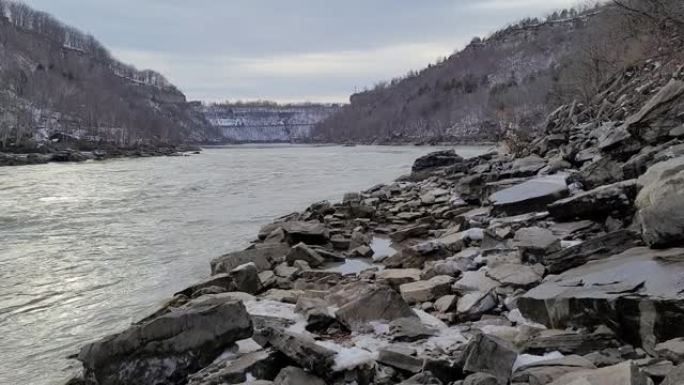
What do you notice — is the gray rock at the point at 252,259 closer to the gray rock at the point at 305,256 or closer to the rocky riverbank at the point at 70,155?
the gray rock at the point at 305,256

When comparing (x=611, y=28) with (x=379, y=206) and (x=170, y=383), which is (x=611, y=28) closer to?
(x=379, y=206)

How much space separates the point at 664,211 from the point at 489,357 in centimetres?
219

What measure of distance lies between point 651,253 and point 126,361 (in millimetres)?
4466

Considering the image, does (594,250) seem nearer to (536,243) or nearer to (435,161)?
(536,243)

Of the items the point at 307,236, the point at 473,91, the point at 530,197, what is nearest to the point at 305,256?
the point at 307,236

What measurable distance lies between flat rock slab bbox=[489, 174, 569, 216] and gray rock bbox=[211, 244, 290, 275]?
3.85m

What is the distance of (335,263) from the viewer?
9.79 meters

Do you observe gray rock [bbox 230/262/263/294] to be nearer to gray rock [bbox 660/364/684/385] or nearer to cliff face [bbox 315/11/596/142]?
gray rock [bbox 660/364/684/385]

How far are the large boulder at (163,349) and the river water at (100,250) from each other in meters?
1.44

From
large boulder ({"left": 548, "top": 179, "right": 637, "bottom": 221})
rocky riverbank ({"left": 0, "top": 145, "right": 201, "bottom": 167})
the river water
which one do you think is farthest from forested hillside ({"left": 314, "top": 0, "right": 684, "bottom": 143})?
large boulder ({"left": 548, "top": 179, "right": 637, "bottom": 221})

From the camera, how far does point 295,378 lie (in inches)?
166

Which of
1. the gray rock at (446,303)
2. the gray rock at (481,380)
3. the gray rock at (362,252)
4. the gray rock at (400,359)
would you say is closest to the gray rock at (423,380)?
the gray rock at (400,359)

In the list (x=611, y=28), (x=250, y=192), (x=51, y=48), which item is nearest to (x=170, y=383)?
(x=250, y=192)

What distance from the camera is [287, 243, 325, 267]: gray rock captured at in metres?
9.59
